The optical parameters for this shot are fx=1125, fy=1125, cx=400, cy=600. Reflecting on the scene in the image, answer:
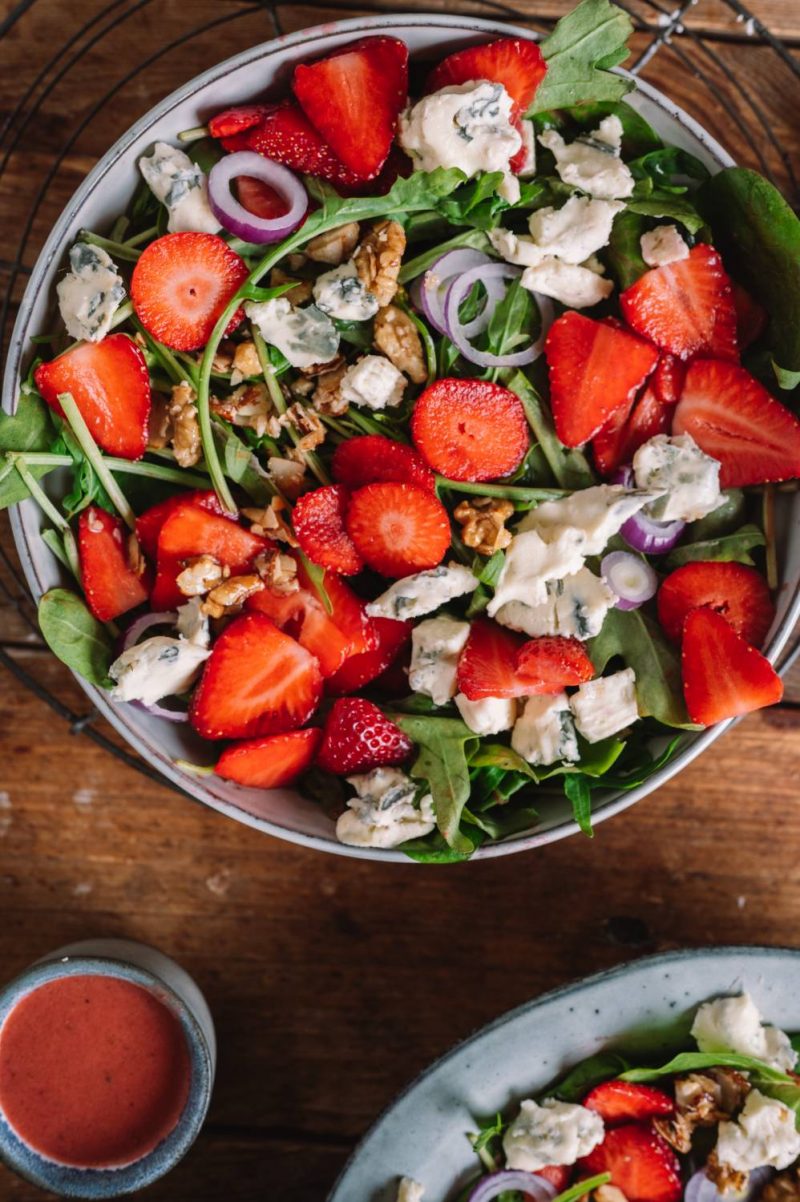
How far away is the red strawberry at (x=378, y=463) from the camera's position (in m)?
1.48

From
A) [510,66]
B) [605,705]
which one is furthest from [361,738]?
[510,66]

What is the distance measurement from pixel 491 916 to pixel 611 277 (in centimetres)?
101

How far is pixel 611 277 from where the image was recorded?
1.54 m

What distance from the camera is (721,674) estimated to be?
1438mm

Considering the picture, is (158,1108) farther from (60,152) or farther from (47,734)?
(60,152)

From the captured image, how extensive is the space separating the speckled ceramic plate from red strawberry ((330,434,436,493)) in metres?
0.73

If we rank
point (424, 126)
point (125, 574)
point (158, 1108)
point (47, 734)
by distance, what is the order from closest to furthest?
point (424, 126) → point (125, 574) → point (158, 1108) → point (47, 734)

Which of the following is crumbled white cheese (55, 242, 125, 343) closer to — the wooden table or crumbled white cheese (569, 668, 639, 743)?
the wooden table

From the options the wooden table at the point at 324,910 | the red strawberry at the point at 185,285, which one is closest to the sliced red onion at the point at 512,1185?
the wooden table at the point at 324,910

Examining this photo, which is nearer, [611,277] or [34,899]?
[611,277]

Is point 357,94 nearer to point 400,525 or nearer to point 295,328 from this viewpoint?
point 295,328

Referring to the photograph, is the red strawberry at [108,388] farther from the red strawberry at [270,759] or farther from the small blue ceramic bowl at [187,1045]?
the small blue ceramic bowl at [187,1045]

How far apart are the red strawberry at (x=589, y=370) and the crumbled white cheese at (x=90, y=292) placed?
A: 1.86 ft

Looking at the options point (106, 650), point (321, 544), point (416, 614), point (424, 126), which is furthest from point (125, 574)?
point (424, 126)
